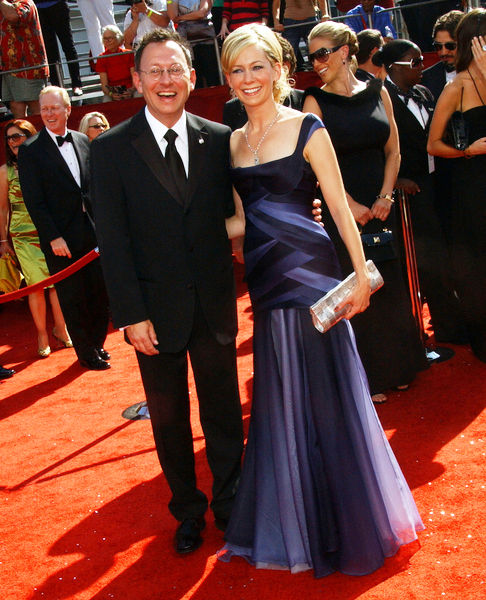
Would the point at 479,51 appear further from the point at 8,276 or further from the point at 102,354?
the point at 8,276

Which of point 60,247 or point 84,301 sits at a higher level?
point 60,247

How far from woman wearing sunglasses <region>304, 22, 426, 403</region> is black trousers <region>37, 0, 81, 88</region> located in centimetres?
617

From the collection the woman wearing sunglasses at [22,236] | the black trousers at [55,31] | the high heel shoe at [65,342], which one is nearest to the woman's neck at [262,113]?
the woman wearing sunglasses at [22,236]

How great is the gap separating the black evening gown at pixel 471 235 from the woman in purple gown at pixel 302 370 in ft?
7.67

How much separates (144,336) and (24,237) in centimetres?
455

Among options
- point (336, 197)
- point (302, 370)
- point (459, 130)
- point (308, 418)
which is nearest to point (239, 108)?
point (459, 130)

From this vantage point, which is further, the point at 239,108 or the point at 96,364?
the point at 96,364

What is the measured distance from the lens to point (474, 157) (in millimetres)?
5402

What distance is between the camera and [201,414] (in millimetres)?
3799

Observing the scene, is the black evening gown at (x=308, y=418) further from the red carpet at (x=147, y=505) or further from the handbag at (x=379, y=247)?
the handbag at (x=379, y=247)

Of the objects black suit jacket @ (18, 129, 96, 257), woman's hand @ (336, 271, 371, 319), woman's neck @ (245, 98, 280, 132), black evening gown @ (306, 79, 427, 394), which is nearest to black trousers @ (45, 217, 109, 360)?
black suit jacket @ (18, 129, 96, 257)

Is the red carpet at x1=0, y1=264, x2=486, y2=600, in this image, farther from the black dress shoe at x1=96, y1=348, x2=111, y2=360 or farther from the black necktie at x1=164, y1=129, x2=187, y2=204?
the black necktie at x1=164, y1=129, x2=187, y2=204

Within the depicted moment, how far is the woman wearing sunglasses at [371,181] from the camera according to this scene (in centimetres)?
480

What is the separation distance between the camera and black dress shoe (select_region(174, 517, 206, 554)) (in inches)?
145
